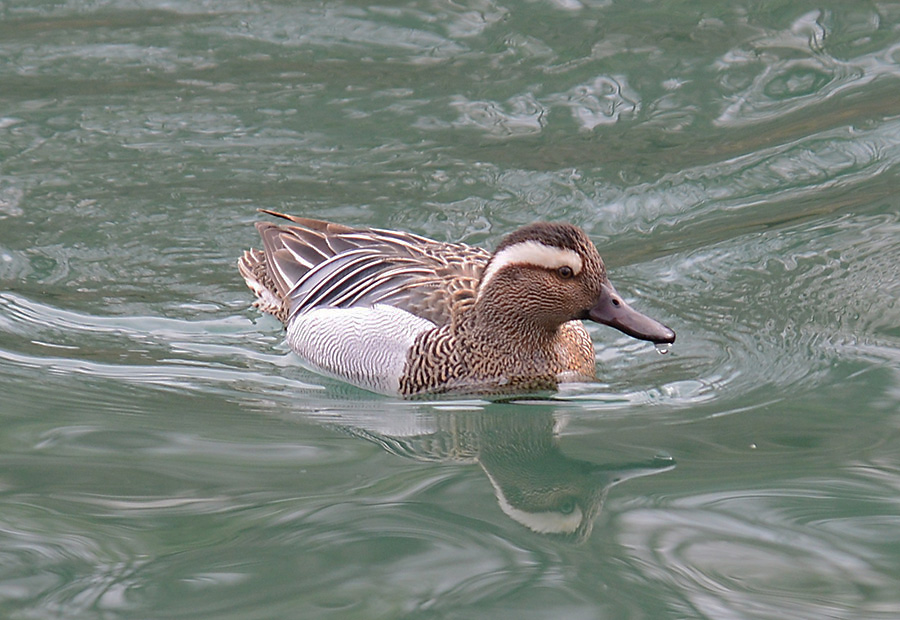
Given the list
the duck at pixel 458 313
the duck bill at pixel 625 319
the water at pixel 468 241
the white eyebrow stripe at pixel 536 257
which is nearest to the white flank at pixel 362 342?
the duck at pixel 458 313

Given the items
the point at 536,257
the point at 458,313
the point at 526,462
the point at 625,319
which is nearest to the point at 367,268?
the point at 458,313

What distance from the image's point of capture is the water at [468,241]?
4.74 metres

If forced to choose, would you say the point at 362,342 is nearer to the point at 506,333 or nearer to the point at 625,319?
the point at 506,333

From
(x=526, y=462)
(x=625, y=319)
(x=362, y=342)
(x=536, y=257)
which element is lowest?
(x=526, y=462)

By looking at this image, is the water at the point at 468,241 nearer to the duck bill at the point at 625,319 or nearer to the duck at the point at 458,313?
the duck at the point at 458,313

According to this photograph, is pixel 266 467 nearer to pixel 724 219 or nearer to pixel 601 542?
pixel 601 542

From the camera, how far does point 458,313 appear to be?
24.8 ft

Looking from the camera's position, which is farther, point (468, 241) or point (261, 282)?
point (468, 241)

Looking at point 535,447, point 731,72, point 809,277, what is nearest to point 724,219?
point 809,277

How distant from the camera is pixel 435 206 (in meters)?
9.71

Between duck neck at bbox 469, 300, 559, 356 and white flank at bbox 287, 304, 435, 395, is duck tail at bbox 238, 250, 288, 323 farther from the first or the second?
duck neck at bbox 469, 300, 559, 356

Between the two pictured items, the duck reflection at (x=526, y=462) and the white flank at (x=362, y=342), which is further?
the white flank at (x=362, y=342)

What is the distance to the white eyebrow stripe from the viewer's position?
693cm

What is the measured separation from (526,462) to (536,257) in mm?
1510
